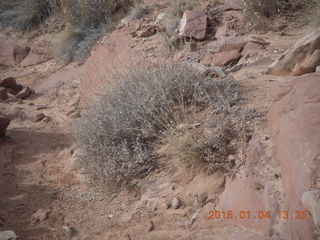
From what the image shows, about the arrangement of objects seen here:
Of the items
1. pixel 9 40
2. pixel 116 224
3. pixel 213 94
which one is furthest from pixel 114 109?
pixel 9 40

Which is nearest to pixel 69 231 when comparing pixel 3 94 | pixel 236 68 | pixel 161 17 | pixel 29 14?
pixel 236 68

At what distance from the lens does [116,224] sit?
3090 millimetres

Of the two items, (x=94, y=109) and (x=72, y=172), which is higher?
(x=94, y=109)

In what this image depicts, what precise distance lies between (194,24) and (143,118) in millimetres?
2510

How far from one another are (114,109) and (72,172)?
0.88 m

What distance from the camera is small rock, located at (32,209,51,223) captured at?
3.39 meters

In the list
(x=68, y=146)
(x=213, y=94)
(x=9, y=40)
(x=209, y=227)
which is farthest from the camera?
(x=9, y=40)

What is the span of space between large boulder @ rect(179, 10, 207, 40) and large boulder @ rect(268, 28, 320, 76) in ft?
6.47

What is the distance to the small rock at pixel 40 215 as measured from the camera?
11.1ft

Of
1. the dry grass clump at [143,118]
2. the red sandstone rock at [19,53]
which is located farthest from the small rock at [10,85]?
the dry grass clump at [143,118]

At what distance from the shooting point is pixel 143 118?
3.77 metres

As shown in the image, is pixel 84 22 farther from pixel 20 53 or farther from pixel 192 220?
pixel 192 220

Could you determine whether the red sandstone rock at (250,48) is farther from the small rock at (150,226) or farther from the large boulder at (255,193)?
the small rock at (150,226)

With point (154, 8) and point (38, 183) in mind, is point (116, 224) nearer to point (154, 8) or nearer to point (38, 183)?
point (38, 183)
